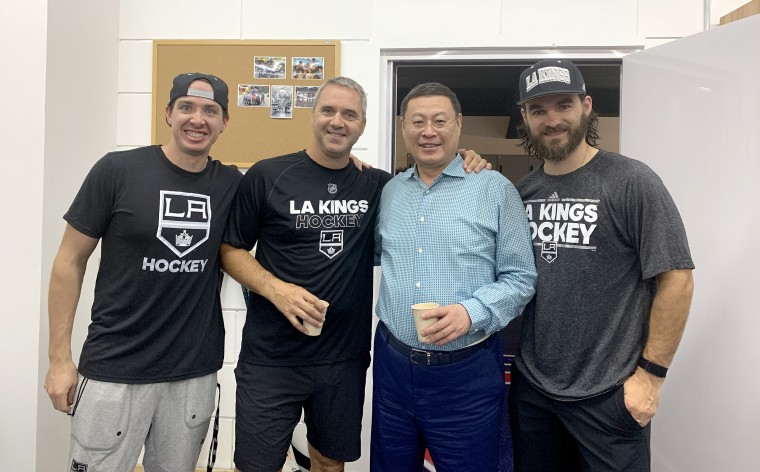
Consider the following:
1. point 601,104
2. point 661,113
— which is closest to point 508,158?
point 601,104

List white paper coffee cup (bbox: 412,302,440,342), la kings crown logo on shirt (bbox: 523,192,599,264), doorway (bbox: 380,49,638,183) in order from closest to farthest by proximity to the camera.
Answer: white paper coffee cup (bbox: 412,302,440,342), la kings crown logo on shirt (bbox: 523,192,599,264), doorway (bbox: 380,49,638,183)

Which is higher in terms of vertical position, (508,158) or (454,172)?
(508,158)

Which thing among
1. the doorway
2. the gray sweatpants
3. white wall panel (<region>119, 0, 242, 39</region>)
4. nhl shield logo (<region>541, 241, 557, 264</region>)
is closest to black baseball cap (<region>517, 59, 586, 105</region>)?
nhl shield logo (<region>541, 241, 557, 264</region>)

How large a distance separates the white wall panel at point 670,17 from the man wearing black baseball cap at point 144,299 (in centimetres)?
205

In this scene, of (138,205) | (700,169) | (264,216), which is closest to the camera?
(138,205)

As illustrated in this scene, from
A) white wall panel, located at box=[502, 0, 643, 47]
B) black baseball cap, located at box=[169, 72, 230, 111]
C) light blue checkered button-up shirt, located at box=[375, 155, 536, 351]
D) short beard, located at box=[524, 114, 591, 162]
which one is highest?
white wall panel, located at box=[502, 0, 643, 47]

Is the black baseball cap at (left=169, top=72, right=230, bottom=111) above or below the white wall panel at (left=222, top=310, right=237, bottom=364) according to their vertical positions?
above

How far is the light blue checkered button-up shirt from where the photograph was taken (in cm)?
139

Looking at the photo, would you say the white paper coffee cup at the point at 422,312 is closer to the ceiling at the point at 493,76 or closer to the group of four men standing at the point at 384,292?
the group of four men standing at the point at 384,292

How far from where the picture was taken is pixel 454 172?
152 cm

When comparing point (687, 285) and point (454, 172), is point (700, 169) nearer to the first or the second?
point (687, 285)

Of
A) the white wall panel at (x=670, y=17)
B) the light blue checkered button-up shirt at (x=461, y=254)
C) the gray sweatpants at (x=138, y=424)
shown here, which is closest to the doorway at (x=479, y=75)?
the white wall panel at (x=670, y=17)

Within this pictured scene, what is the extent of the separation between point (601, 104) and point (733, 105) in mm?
962

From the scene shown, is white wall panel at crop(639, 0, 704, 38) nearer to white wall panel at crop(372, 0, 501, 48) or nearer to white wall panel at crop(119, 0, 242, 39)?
A: white wall panel at crop(372, 0, 501, 48)
